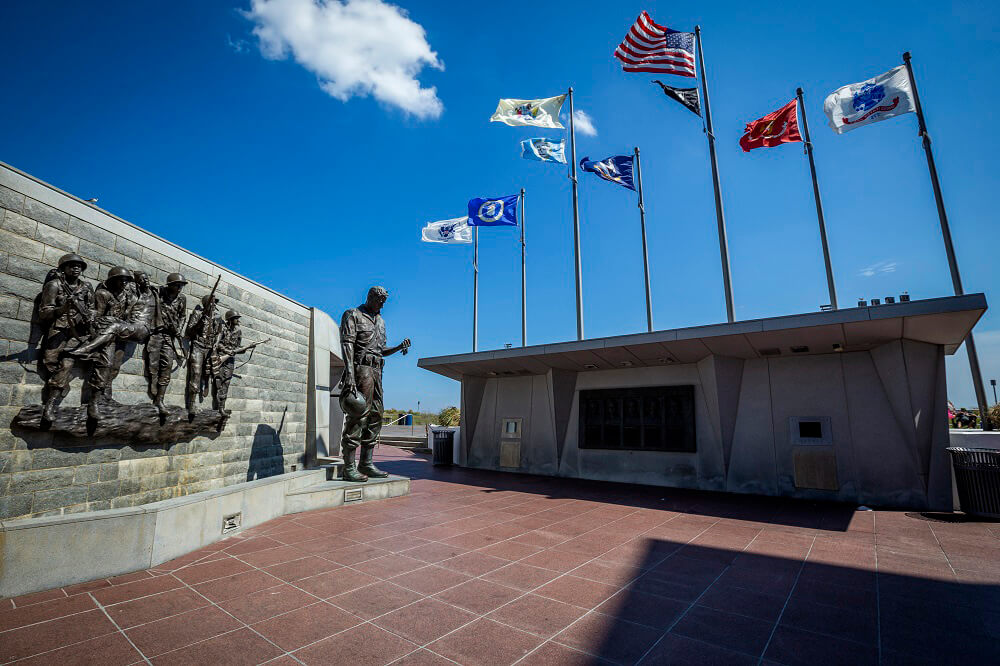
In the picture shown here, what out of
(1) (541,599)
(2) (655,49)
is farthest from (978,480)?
(2) (655,49)

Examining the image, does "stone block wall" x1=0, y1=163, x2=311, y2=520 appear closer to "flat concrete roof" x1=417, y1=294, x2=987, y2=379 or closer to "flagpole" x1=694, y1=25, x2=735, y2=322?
"flat concrete roof" x1=417, y1=294, x2=987, y2=379

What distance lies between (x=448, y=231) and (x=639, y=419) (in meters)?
9.06

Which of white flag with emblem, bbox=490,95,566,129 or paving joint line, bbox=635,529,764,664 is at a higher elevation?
white flag with emblem, bbox=490,95,566,129

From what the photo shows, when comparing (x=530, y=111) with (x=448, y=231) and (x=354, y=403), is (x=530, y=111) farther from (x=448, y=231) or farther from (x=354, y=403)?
(x=354, y=403)

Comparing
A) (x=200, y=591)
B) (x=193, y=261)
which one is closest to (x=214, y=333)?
(x=193, y=261)

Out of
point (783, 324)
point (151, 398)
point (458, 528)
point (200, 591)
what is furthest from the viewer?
point (783, 324)

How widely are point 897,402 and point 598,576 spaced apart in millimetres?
7177

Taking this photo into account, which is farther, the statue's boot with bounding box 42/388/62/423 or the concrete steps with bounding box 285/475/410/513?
the concrete steps with bounding box 285/475/410/513

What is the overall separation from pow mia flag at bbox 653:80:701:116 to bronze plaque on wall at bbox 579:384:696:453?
664 centimetres

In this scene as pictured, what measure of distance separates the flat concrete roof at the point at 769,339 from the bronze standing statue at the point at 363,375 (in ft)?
13.6

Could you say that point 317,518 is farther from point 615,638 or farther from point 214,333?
point 615,638

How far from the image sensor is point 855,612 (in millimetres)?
3717

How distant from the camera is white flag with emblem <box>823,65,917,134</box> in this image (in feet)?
32.4

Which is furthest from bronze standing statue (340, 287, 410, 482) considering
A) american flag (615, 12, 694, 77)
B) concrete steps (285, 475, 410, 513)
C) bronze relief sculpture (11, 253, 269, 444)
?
american flag (615, 12, 694, 77)
